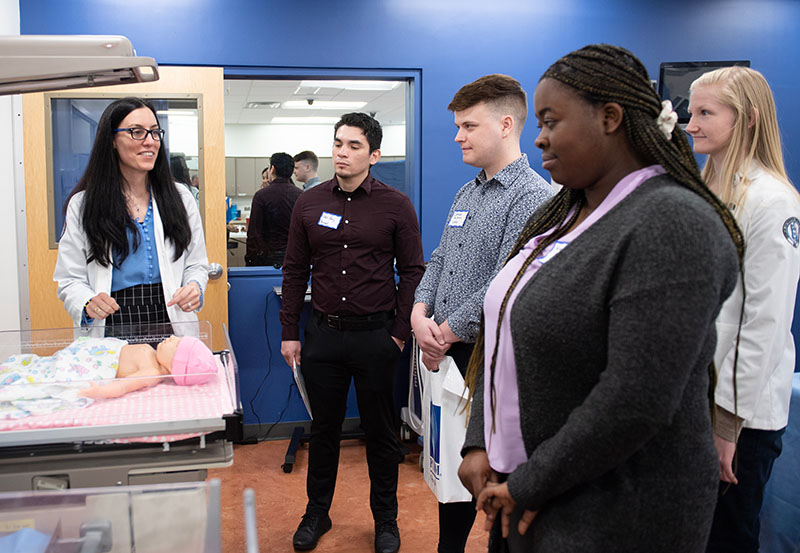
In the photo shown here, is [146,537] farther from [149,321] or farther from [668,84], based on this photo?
[668,84]

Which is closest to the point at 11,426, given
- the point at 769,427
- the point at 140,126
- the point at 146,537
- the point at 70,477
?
the point at 70,477

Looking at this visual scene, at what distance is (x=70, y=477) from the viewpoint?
4.62ft

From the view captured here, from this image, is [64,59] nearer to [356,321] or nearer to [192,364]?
[192,364]

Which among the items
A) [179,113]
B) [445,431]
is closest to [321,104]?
[179,113]

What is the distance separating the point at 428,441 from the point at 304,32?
2391 mm

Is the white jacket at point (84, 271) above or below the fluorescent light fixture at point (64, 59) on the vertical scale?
below

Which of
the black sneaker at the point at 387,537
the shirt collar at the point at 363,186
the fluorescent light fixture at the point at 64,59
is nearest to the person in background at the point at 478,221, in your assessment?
the black sneaker at the point at 387,537

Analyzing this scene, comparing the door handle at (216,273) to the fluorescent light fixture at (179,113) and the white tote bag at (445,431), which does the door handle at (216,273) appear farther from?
the white tote bag at (445,431)

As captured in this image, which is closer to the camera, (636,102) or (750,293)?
(636,102)

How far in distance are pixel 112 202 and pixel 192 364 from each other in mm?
877

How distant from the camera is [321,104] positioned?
10.8 m

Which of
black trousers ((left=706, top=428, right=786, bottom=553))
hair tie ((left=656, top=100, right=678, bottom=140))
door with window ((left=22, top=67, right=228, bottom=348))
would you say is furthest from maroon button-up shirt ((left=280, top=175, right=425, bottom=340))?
hair tie ((left=656, top=100, right=678, bottom=140))

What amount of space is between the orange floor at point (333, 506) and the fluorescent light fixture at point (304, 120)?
379 inches

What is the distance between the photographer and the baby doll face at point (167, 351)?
169 centimetres
